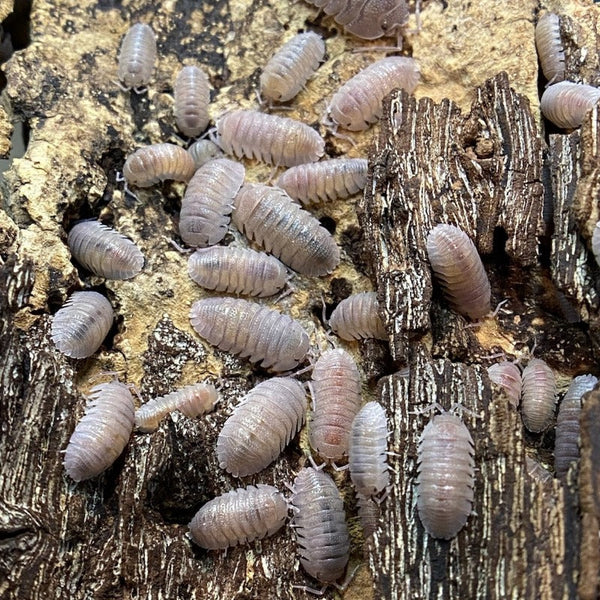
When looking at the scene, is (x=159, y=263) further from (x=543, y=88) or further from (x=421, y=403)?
(x=543, y=88)

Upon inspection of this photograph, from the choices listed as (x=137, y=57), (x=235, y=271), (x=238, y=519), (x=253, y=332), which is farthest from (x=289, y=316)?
(x=137, y=57)

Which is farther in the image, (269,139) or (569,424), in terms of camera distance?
(269,139)

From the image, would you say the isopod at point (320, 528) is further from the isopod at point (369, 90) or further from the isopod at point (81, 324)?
the isopod at point (369, 90)

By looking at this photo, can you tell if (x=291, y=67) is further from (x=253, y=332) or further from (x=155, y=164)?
(x=253, y=332)

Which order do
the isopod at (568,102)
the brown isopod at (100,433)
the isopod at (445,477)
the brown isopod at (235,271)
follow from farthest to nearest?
the brown isopod at (235,271), the isopod at (568,102), the brown isopod at (100,433), the isopod at (445,477)

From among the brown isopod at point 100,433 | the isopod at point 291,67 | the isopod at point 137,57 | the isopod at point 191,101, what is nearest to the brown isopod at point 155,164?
the isopod at point 191,101

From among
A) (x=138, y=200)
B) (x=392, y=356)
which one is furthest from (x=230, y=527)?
(x=138, y=200)
